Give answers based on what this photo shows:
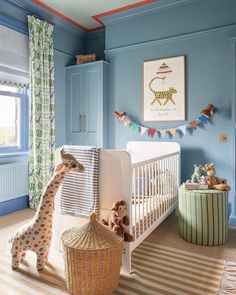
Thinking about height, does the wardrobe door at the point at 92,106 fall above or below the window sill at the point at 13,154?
above

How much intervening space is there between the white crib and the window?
1619 millimetres

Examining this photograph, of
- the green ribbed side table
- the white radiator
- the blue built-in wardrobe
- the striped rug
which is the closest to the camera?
the striped rug

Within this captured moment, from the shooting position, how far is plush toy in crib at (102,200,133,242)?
1750 mm

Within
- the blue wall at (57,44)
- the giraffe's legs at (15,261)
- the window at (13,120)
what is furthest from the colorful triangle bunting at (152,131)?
the giraffe's legs at (15,261)

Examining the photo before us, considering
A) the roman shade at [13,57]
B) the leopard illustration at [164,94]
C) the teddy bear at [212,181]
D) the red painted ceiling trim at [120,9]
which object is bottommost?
the teddy bear at [212,181]

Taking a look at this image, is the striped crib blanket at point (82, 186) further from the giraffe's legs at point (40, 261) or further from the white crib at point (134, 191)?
the giraffe's legs at point (40, 261)

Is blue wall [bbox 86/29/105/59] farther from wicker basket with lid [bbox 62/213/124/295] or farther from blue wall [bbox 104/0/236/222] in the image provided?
wicker basket with lid [bbox 62/213/124/295]

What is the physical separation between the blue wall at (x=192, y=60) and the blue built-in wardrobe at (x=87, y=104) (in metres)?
0.25

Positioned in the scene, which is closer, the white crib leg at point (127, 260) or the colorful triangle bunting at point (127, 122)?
the white crib leg at point (127, 260)

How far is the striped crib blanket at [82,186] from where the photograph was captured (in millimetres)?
1956

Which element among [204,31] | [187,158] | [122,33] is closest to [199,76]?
[204,31]

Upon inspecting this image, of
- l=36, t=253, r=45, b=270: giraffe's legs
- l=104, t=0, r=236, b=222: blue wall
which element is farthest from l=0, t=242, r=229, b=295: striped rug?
l=104, t=0, r=236, b=222: blue wall

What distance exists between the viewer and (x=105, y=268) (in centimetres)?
155

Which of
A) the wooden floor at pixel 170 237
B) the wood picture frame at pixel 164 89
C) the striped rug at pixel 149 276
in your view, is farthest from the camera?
the wood picture frame at pixel 164 89
